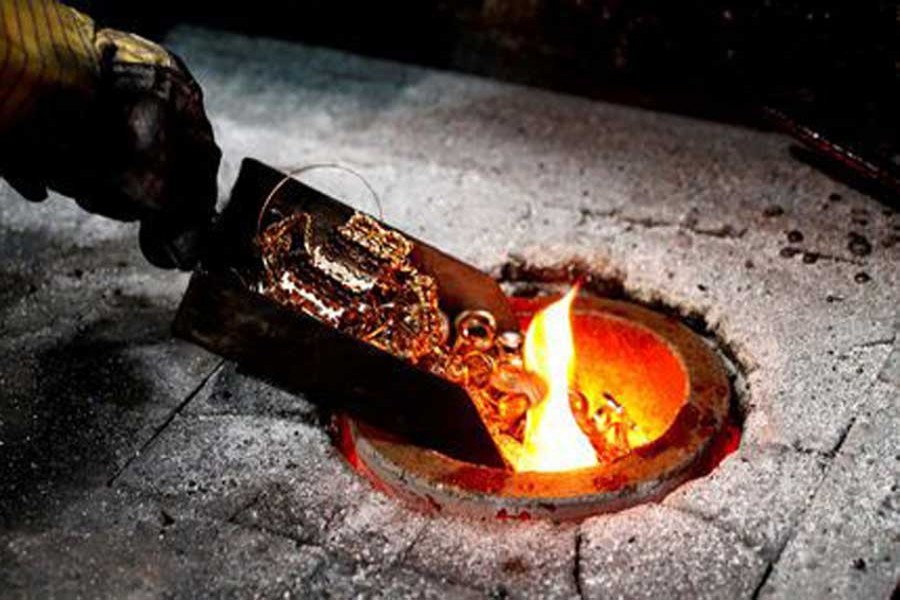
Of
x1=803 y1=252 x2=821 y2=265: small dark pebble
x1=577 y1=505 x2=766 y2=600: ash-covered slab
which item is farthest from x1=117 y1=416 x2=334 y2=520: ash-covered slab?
x1=803 y1=252 x2=821 y2=265: small dark pebble

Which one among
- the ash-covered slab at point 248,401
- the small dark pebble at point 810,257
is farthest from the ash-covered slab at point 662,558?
the small dark pebble at point 810,257

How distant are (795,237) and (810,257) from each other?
132 millimetres

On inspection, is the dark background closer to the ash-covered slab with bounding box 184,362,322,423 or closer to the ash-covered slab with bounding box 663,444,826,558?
the ash-covered slab with bounding box 663,444,826,558

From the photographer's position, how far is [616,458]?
3.49 meters

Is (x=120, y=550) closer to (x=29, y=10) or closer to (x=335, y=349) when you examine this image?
(x=335, y=349)

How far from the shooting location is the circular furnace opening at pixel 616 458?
3.11 meters

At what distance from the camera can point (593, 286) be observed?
4145mm

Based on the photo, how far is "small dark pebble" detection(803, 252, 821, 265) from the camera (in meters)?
4.03

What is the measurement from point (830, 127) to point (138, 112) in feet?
9.83

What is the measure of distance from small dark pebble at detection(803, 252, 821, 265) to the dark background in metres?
0.47

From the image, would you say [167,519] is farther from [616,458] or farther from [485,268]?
[485,268]

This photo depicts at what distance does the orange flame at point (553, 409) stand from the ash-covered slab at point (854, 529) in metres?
0.82

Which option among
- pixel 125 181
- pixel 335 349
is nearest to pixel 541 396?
pixel 335 349

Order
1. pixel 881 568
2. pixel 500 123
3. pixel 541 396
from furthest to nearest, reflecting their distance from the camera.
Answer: pixel 500 123 → pixel 541 396 → pixel 881 568
